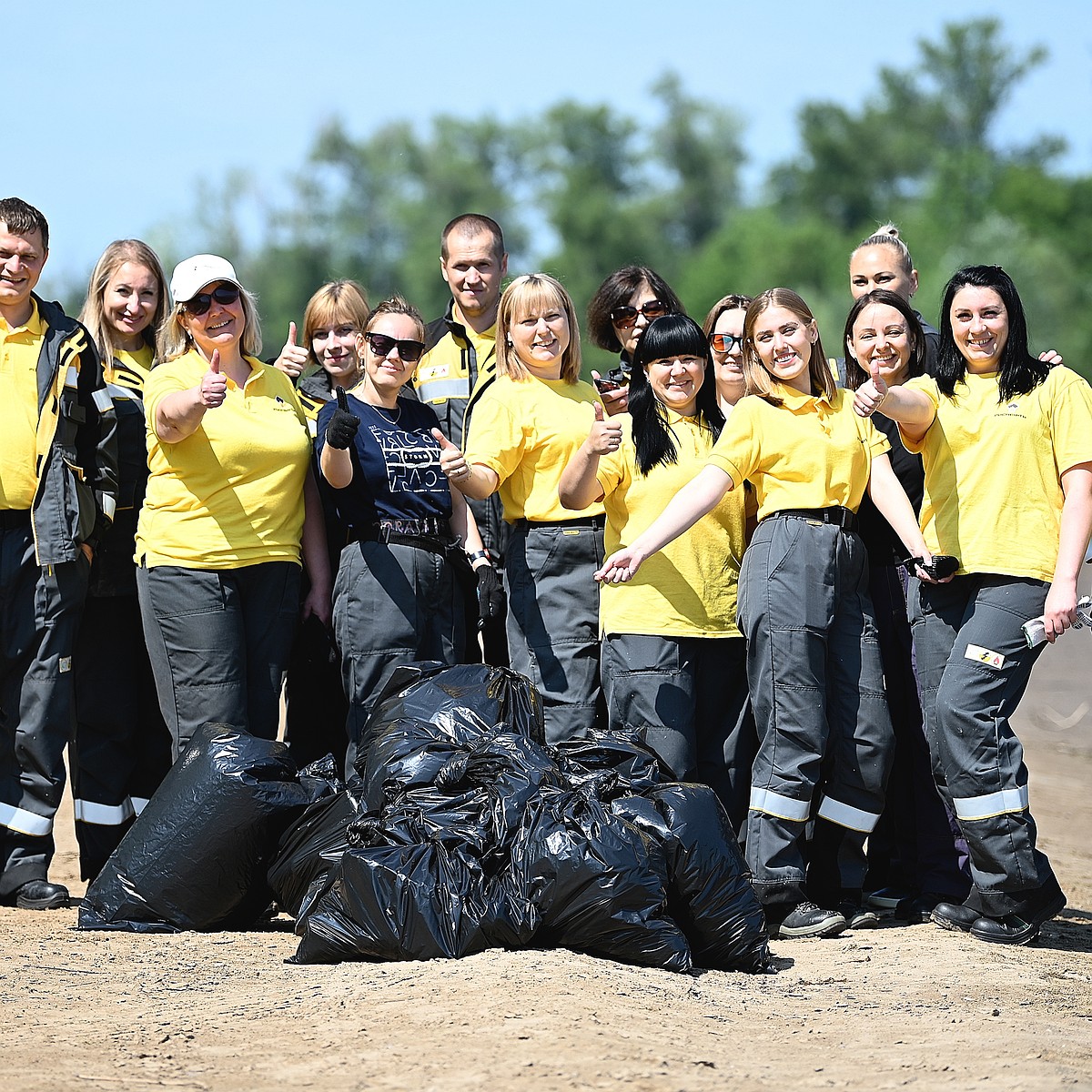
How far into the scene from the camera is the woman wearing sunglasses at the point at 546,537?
5512 millimetres

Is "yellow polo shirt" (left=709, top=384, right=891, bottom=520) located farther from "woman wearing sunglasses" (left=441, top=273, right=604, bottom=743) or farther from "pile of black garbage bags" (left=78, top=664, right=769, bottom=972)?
"pile of black garbage bags" (left=78, top=664, right=769, bottom=972)

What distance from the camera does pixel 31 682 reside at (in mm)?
5473

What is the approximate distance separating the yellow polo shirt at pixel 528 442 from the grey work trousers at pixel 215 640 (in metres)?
0.86

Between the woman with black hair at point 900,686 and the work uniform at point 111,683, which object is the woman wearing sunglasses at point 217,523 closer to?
the work uniform at point 111,683

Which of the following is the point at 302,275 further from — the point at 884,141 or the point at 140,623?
the point at 140,623

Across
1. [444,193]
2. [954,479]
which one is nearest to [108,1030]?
[954,479]

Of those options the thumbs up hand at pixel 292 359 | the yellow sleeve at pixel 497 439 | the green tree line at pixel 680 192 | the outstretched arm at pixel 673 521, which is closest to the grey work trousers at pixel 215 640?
the yellow sleeve at pixel 497 439

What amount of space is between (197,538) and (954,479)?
2667mm

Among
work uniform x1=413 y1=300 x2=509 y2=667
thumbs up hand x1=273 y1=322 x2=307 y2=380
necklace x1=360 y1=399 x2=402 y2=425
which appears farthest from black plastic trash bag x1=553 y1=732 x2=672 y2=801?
thumbs up hand x1=273 y1=322 x2=307 y2=380

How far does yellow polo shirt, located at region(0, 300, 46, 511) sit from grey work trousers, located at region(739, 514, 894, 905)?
265 centimetres

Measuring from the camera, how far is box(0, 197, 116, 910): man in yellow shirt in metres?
5.46

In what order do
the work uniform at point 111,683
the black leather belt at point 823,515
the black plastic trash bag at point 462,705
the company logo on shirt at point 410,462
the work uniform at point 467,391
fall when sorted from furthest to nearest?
the work uniform at point 467,391, the work uniform at point 111,683, the company logo on shirt at point 410,462, the black leather belt at point 823,515, the black plastic trash bag at point 462,705

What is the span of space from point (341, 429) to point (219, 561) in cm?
65

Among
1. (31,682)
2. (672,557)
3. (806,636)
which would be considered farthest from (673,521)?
(31,682)
